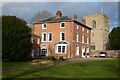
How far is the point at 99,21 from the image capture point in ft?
275

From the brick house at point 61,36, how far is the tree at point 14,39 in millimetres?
15860

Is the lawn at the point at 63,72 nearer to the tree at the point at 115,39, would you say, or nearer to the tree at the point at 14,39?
the tree at the point at 14,39

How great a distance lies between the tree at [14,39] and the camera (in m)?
37.1

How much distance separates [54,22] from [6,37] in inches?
832

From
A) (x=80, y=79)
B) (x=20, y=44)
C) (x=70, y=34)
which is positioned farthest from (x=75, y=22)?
(x=80, y=79)

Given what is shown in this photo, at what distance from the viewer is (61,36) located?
56688 millimetres

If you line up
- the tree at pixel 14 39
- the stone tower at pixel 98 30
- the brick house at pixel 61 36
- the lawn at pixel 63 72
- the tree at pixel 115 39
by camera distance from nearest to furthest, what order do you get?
the lawn at pixel 63 72
the tree at pixel 14 39
the brick house at pixel 61 36
the tree at pixel 115 39
the stone tower at pixel 98 30

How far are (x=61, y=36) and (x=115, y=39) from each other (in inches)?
1131

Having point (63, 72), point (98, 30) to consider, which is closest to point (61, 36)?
point (98, 30)

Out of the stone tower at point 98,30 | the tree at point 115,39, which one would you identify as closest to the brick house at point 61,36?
the tree at point 115,39

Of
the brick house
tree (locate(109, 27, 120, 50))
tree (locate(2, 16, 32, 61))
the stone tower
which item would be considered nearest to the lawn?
tree (locate(2, 16, 32, 61))

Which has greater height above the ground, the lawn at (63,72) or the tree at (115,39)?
the tree at (115,39)

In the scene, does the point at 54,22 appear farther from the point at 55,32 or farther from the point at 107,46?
the point at 107,46

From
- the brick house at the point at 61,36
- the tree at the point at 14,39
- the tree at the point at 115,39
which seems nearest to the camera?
the tree at the point at 14,39
